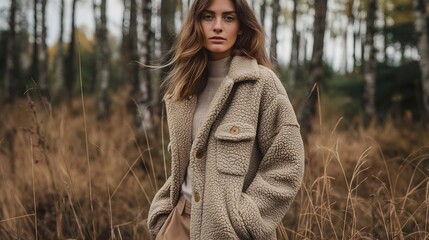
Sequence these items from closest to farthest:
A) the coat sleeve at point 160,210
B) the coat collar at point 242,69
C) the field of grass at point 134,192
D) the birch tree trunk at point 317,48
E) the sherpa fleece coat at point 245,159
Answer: the sherpa fleece coat at point 245,159, the coat collar at point 242,69, the coat sleeve at point 160,210, the field of grass at point 134,192, the birch tree trunk at point 317,48

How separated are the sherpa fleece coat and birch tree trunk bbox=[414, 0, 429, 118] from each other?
5.70m

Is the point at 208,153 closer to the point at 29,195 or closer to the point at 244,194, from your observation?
the point at 244,194

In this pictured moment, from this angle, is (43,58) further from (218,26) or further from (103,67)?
(218,26)

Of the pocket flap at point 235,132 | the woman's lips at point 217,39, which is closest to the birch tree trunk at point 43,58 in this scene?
the woman's lips at point 217,39

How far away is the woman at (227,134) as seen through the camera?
5.43ft

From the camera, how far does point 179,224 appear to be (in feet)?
6.20

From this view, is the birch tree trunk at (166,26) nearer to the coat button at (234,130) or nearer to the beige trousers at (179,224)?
the beige trousers at (179,224)

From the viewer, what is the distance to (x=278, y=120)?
172 centimetres

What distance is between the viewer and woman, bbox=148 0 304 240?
5.43 ft

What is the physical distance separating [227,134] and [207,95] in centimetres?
28

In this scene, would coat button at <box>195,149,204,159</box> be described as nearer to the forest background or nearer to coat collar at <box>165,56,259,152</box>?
coat collar at <box>165,56,259,152</box>

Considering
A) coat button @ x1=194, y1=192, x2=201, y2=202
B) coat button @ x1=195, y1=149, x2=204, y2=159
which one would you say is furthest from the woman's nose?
coat button @ x1=194, y1=192, x2=201, y2=202

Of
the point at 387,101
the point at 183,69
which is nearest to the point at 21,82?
the point at 387,101

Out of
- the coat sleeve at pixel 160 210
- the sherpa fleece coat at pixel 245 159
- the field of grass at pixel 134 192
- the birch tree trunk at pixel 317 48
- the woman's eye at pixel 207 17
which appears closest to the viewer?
the sherpa fleece coat at pixel 245 159
